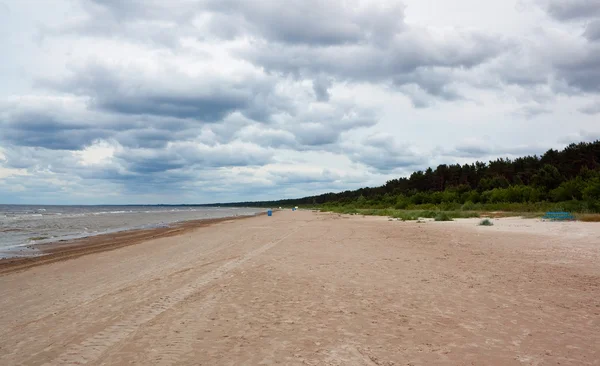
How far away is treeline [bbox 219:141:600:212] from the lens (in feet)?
138

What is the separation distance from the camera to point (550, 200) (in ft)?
146

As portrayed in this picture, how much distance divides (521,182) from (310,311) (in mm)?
70384

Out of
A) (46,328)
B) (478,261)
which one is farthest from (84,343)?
(478,261)

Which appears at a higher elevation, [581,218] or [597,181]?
[597,181]

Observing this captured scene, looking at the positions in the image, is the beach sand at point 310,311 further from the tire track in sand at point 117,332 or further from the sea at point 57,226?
the sea at point 57,226

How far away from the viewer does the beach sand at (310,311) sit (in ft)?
15.8

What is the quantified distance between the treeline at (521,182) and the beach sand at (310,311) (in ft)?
97.7

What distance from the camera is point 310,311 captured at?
21.6 ft

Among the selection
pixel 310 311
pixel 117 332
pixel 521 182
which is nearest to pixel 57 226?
pixel 117 332

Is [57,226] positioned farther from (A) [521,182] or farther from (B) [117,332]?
(A) [521,182]

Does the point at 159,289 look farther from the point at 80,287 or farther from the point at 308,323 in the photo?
the point at 308,323

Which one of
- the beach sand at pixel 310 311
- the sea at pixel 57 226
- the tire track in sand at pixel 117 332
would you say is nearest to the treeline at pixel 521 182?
the beach sand at pixel 310 311

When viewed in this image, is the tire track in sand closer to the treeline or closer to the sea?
the sea

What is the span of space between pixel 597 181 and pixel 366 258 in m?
35.6
